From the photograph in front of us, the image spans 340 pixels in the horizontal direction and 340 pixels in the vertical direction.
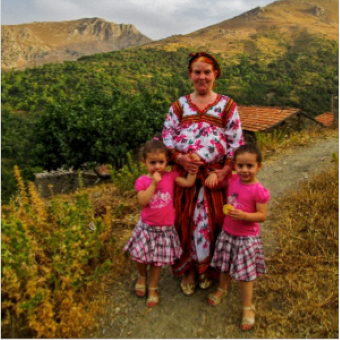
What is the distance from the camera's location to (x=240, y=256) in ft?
6.32

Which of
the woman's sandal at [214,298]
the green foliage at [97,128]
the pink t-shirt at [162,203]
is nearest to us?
the pink t-shirt at [162,203]

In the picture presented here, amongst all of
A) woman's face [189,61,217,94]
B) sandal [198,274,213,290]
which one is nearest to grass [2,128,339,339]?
sandal [198,274,213,290]

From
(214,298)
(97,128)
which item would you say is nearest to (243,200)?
(214,298)

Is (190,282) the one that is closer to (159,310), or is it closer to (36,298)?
(159,310)

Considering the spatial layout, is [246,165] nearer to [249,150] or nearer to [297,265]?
[249,150]

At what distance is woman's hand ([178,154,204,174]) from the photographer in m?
1.92

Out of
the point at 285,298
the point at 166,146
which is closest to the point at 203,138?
the point at 166,146

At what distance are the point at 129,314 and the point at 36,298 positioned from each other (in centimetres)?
63

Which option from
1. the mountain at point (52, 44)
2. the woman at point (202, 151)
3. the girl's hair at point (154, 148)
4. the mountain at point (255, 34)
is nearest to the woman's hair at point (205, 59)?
the woman at point (202, 151)

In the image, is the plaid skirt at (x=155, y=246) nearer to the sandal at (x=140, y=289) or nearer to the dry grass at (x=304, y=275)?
the sandal at (x=140, y=289)

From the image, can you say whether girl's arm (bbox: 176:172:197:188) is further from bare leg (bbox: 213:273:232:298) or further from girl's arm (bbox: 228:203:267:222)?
bare leg (bbox: 213:273:232:298)

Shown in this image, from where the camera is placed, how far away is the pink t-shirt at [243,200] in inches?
72.1

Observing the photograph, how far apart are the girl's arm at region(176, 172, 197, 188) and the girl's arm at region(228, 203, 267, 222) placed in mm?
324

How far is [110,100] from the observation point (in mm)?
14086
